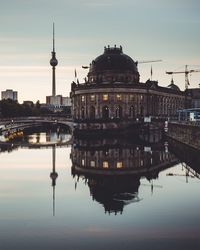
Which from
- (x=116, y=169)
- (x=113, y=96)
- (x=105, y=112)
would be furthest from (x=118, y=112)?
(x=116, y=169)

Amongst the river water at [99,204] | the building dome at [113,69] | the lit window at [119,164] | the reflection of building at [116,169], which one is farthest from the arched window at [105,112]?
the lit window at [119,164]

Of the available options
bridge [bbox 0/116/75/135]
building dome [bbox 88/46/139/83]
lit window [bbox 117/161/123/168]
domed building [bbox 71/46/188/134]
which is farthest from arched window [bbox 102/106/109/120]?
lit window [bbox 117/161/123/168]

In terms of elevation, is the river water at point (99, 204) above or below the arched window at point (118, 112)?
below

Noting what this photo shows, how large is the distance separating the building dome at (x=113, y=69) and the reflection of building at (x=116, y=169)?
201ft

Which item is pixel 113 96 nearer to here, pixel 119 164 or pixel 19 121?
pixel 19 121

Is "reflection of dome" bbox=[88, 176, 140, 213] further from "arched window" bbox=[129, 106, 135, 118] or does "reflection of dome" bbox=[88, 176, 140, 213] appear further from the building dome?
the building dome

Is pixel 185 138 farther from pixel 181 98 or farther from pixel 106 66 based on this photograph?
pixel 181 98

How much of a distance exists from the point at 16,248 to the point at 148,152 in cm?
4267

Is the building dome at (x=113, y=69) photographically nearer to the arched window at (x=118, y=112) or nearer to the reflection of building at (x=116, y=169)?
the arched window at (x=118, y=112)

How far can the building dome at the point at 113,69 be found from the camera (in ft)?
407

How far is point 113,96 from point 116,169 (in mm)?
71387

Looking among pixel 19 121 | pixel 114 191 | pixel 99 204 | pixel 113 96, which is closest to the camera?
pixel 99 204

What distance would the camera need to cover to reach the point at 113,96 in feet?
375

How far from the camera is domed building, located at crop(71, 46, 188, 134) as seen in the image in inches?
4136
